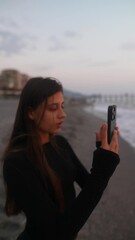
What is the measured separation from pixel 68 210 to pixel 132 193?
5019mm

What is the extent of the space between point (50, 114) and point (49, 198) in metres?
0.37

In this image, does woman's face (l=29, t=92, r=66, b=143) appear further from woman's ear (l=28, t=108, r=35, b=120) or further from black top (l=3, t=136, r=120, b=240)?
black top (l=3, t=136, r=120, b=240)

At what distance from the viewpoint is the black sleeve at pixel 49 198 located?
1.54 metres

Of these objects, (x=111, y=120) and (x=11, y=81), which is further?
(x=11, y=81)

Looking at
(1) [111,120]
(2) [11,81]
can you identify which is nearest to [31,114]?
(1) [111,120]

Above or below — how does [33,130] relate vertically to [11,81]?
above

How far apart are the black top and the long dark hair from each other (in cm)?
4

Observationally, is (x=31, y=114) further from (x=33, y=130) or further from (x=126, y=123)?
(x=126, y=123)

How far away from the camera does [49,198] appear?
1609mm

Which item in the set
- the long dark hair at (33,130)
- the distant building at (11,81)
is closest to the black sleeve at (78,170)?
the long dark hair at (33,130)

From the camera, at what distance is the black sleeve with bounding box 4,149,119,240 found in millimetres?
1539

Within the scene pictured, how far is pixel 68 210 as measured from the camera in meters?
1.56

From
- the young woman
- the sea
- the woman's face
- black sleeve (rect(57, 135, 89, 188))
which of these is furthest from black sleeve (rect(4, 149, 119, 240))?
the sea

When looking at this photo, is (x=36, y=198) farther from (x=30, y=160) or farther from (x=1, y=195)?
(x=1, y=195)
